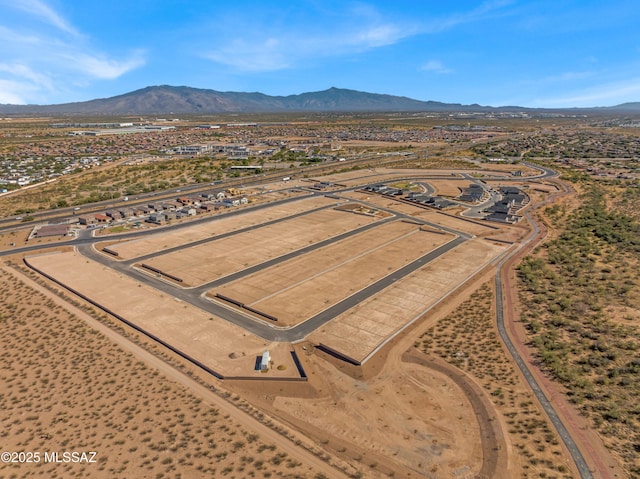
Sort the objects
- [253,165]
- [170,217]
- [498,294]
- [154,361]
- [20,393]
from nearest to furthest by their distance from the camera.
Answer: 1. [20,393]
2. [154,361]
3. [498,294]
4. [170,217]
5. [253,165]

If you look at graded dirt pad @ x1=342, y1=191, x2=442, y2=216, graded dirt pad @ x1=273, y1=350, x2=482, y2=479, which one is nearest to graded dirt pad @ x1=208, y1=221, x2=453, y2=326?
graded dirt pad @ x1=273, y1=350, x2=482, y2=479

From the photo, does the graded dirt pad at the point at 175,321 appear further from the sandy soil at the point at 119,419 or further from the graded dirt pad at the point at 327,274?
the graded dirt pad at the point at 327,274

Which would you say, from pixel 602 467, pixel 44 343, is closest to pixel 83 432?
pixel 44 343

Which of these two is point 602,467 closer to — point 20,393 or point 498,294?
point 498,294

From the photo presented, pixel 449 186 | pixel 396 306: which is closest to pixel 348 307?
pixel 396 306

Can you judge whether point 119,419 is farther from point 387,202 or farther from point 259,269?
point 387,202
